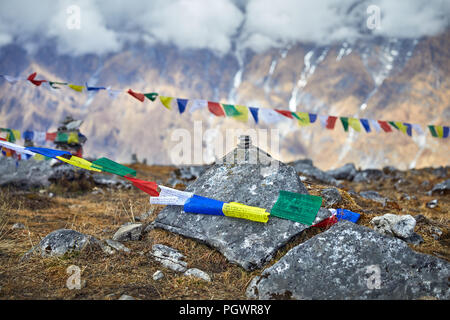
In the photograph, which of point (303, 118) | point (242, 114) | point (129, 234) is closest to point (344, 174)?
point (303, 118)

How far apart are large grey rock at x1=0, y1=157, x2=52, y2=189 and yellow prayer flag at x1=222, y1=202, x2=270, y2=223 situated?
351 inches

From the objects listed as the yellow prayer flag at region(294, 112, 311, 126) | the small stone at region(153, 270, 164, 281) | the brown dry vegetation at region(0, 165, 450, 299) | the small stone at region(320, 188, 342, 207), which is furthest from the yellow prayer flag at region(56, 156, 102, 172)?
the yellow prayer flag at region(294, 112, 311, 126)

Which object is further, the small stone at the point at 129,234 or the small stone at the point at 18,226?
the small stone at the point at 18,226

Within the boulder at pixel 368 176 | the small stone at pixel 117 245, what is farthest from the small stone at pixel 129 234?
the boulder at pixel 368 176

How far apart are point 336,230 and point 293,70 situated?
609 ft

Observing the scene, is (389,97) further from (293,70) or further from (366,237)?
(366,237)

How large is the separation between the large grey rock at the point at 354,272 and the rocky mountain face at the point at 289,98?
351 ft

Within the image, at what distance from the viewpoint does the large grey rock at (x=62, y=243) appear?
3717mm

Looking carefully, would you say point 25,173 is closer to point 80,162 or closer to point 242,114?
point 242,114

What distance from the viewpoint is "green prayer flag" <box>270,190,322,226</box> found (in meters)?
3.83

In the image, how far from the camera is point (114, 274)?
3.36m

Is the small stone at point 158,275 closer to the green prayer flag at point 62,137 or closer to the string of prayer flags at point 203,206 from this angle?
the string of prayer flags at point 203,206

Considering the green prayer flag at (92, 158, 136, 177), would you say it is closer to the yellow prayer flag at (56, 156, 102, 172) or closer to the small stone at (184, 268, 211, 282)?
the yellow prayer flag at (56, 156, 102, 172)

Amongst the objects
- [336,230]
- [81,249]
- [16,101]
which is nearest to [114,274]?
[81,249]
